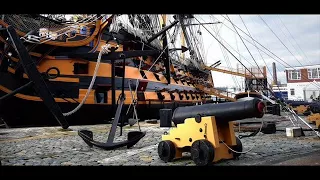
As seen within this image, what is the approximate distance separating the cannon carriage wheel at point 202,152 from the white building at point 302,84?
4522 centimetres

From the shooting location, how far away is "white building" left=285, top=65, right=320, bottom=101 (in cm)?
4422

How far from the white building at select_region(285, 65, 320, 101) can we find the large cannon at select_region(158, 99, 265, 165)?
44.6m

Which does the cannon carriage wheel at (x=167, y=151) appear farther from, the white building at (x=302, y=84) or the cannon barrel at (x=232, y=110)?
→ the white building at (x=302, y=84)

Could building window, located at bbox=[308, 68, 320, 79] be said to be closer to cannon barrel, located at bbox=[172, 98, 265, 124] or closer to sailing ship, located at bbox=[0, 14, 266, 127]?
sailing ship, located at bbox=[0, 14, 266, 127]

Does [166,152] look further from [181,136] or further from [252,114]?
[252,114]

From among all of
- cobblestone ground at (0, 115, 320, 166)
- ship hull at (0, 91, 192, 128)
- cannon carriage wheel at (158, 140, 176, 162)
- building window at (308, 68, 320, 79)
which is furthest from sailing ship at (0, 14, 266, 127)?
building window at (308, 68, 320, 79)

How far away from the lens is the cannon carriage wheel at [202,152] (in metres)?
4.58

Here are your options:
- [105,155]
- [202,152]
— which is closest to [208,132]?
[202,152]

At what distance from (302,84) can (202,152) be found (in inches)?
1966

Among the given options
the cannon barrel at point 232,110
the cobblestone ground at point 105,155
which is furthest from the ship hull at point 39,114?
the cannon barrel at point 232,110
